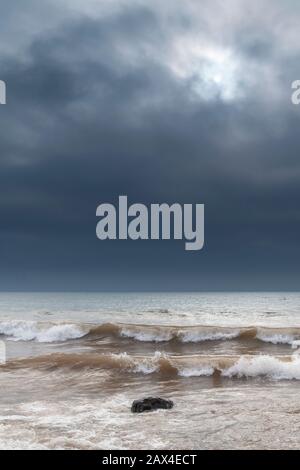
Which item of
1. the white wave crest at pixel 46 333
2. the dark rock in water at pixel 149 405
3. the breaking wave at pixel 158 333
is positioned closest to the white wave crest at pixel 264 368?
the dark rock in water at pixel 149 405

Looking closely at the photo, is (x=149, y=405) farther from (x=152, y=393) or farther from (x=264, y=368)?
(x=264, y=368)

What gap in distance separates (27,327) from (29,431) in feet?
112

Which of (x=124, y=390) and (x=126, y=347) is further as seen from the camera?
(x=126, y=347)

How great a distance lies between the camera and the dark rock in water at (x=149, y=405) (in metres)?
12.4

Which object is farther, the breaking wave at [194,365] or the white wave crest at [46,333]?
the white wave crest at [46,333]

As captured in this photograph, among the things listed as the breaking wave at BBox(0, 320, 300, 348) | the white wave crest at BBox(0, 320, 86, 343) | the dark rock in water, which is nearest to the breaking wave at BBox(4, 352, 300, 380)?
the dark rock in water

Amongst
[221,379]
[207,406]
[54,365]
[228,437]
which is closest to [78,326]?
[54,365]

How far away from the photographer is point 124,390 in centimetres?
1620

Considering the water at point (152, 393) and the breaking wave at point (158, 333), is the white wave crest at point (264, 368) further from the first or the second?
the breaking wave at point (158, 333)

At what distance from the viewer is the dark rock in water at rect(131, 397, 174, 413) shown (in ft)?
40.8

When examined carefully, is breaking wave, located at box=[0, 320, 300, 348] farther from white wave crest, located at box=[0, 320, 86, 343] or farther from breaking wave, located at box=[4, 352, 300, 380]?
breaking wave, located at box=[4, 352, 300, 380]

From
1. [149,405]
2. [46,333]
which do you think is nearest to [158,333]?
[46,333]

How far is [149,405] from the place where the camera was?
41.1ft

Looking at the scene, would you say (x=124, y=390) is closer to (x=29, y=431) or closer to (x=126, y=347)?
(x=29, y=431)
